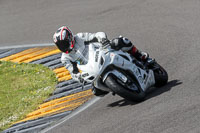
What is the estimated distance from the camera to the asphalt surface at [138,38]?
7.34 meters

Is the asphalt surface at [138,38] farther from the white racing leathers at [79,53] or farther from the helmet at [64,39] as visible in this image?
the helmet at [64,39]

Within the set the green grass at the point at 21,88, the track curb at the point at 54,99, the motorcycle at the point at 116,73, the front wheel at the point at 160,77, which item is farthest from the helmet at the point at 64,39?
the green grass at the point at 21,88

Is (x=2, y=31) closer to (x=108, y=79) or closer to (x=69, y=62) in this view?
(x=69, y=62)

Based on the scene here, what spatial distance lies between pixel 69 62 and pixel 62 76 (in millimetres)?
2719

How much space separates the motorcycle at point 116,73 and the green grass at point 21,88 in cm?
268

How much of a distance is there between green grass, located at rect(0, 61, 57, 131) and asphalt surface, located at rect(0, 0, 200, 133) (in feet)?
4.91

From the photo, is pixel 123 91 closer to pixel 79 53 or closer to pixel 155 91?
pixel 155 91

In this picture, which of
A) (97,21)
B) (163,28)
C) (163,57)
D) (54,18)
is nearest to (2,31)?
(54,18)

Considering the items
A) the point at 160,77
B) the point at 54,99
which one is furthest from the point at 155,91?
the point at 54,99

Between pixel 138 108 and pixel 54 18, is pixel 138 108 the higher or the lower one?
the lower one

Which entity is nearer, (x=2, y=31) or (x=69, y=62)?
(x=69, y=62)

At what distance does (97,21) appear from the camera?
1430 centimetres

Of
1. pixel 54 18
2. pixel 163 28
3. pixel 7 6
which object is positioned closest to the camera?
pixel 163 28

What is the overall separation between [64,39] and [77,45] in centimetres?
49
